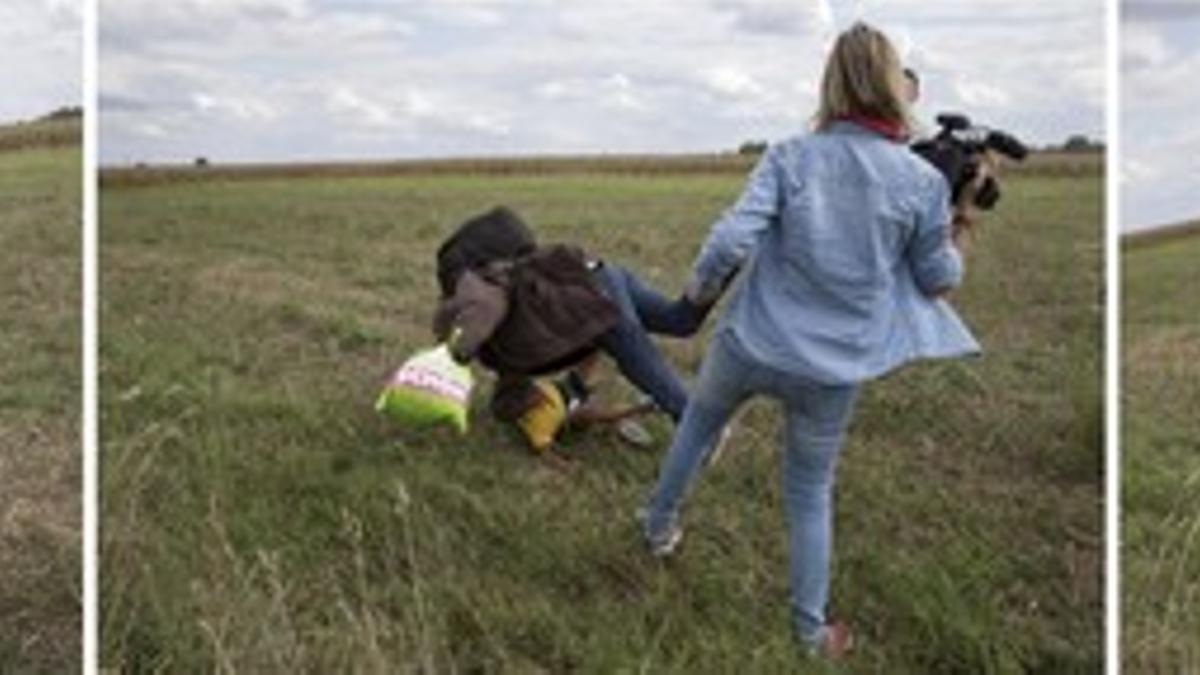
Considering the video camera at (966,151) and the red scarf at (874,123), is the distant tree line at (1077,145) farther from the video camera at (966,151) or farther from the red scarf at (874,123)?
the red scarf at (874,123)

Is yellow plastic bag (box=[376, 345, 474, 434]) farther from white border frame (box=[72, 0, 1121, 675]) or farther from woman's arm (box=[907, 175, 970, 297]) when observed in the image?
woman's arm (box=[907, 175, 970, 297])

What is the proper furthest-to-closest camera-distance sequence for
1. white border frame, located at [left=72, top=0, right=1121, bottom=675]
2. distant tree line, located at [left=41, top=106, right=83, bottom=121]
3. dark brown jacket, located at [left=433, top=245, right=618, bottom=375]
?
Answer: distant tree line, located at [left=41, top=106, right=83, bottom=121] → dark brown jacket, located at [left=433, top=245, right=618, bottom=375] → white border frame, located at [left=72, top=0, right=1121, bottom=675]

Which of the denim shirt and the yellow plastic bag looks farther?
the yellow plastic bag

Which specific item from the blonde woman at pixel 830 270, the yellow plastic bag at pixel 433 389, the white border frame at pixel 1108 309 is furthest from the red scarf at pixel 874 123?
the yellow plastic bag at pixel 433 389

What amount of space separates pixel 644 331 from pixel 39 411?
185 cm

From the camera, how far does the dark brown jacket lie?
386cm

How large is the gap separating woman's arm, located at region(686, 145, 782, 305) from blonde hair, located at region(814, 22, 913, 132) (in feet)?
0.50

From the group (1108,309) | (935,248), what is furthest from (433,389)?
(1108,309)

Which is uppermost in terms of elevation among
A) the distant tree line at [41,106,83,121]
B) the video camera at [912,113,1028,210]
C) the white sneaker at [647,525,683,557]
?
the distant tree line at [41,106,83,121]

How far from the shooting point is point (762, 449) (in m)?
4.17

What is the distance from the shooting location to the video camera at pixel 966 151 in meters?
3.60

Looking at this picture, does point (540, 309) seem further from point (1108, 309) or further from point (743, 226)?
point (1108, 309)

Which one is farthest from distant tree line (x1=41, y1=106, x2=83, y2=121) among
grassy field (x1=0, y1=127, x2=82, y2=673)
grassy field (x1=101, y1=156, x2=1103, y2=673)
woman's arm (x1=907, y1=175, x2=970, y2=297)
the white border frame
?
woman's arm (x1=907, y1=175, x2=970, y2=297)

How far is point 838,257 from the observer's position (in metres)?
3.22
